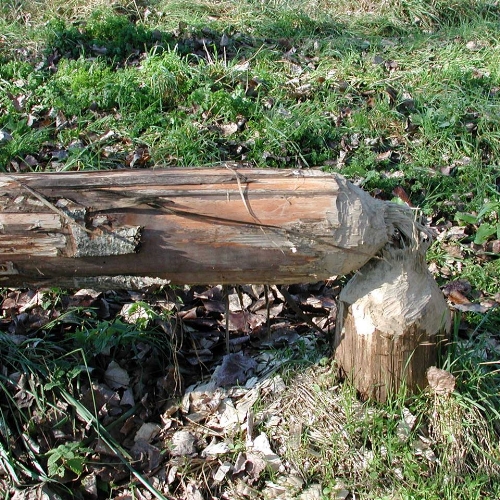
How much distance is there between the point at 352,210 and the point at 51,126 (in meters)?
3.38

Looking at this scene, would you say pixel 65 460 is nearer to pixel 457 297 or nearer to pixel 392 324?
pixel 392 324

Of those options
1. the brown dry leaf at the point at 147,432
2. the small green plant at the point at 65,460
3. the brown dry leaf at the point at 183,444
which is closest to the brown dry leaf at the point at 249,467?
the brown dry leaf at the point at 183,444

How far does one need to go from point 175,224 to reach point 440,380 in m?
1.40

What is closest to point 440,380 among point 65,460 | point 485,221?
point 65,460

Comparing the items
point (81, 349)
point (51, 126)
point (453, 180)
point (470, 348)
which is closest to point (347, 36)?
point (453, 180)

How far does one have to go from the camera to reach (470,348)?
332 cm

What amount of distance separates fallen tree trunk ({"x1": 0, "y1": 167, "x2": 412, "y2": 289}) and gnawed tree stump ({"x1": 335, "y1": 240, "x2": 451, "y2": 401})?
0.73ft

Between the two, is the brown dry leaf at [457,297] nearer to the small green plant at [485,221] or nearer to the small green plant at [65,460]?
the small green plant at [485,221]

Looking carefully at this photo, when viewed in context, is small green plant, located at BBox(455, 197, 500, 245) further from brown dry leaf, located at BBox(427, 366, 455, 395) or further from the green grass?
brown dry leaf, located at BBox(427, 366, 455, 395)

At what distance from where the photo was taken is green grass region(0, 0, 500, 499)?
14.5ft

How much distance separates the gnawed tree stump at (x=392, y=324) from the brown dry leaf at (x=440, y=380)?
0.13 ft

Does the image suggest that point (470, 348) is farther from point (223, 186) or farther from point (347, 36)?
point (347, 36)

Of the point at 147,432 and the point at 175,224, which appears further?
the point at 147,432

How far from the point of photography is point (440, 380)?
9.85ft
